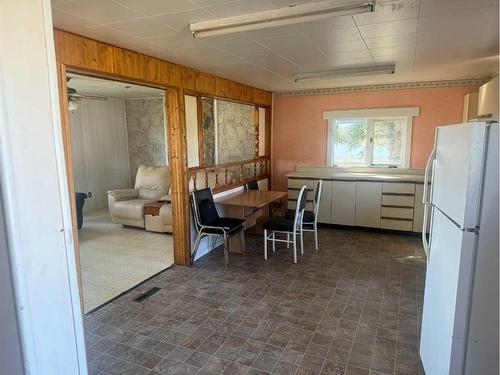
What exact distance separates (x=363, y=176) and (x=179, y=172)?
3.10m

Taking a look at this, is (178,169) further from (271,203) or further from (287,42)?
(271,203)

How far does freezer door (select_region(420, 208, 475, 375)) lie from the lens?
4.98ft

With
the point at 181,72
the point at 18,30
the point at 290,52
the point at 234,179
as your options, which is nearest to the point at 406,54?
the point at 290,52

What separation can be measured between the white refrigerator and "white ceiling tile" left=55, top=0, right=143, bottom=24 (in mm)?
2078

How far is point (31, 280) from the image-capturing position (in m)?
0.95

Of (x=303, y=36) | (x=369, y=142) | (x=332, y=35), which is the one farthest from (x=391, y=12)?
(x=369, y=142)

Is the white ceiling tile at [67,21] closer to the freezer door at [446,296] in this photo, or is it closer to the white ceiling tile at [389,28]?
the white ceiling tile at [389,28]

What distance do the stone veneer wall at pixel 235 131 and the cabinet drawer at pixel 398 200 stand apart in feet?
7.49

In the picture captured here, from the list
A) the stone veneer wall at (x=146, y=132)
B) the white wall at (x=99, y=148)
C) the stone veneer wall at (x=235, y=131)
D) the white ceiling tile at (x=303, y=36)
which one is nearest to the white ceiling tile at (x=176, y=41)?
the white ceiling tile at (x=303, y=36)

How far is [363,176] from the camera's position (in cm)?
535

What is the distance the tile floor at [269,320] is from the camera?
7.39ft

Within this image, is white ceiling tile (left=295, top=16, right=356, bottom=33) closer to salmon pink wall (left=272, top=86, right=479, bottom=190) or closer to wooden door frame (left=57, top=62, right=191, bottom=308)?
wooden door frame (left=57, top=62, right=191, bottom=308)

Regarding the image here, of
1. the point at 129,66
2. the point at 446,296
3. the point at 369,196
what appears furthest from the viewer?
the point at 369,196

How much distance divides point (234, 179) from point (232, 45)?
8.17ft
